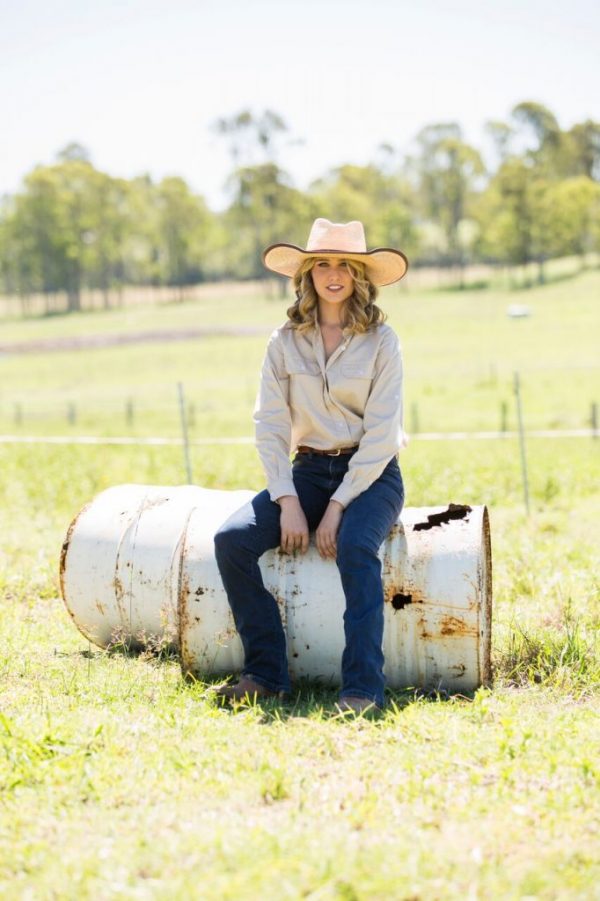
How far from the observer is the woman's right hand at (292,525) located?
4605 mm

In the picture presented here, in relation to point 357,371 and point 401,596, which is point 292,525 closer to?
point 401,596

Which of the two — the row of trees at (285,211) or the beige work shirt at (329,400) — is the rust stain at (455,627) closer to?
the beige work shirt at (329,400)

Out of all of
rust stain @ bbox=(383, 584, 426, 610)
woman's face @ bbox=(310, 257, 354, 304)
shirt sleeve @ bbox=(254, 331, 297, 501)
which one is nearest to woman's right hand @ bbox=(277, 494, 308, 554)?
shirt sleeve @ bbox=(254, 331, 297, 501)

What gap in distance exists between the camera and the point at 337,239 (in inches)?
190

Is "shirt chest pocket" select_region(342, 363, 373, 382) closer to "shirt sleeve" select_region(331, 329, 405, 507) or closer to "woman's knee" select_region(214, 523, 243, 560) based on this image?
"shirt sleeve" select_region(331, 329, 405, 507)

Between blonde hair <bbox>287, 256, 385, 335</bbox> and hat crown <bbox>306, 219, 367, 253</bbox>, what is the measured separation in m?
0.08

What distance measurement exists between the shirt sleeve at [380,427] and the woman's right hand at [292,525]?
18 centimetres

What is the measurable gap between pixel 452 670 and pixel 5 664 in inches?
87.5

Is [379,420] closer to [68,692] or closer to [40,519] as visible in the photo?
[68,692]

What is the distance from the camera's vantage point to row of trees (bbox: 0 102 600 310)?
→ 69.6m

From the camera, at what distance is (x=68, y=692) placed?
14.8 ft

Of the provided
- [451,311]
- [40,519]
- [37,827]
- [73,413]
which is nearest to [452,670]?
[37,827]

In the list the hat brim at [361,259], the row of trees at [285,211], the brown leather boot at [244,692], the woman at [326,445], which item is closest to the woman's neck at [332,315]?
the woman at [326,445]

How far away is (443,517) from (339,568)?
2.28 feet
